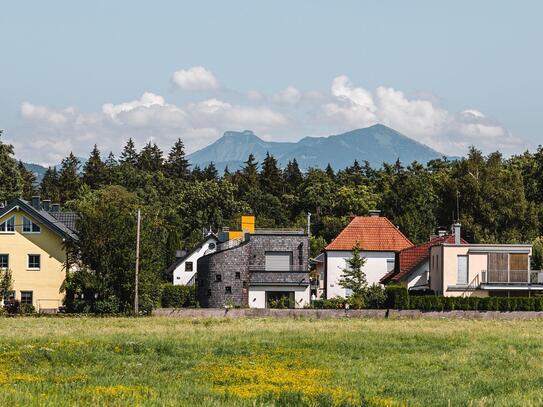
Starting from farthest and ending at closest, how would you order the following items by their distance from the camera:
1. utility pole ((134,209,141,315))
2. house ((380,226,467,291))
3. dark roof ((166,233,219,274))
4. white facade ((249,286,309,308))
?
dark roof ((166,233,219,274)), house ((380,226,467,291)), white facade ((249,286,309,308)), utility pole ((134,209,141,315))

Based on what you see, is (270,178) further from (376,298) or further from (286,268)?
(376,298)

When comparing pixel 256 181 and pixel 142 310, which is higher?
pixel 256 181

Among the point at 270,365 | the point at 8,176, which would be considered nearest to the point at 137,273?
the point at 270,365

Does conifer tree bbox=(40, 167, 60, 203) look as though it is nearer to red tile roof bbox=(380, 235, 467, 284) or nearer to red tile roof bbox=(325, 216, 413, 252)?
red tile roof bbox=(325, 216, 413, 252)

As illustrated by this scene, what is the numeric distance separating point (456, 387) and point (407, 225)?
3760 inches

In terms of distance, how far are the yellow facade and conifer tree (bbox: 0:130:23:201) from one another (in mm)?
33067

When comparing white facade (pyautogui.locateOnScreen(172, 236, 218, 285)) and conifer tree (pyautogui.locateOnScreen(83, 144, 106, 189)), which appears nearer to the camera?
white facade (pyautogui.locateOnScreen(172, 236, 218, 285))

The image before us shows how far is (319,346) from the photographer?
39094mm

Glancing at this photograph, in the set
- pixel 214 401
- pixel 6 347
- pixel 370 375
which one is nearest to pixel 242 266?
pixel 6 347

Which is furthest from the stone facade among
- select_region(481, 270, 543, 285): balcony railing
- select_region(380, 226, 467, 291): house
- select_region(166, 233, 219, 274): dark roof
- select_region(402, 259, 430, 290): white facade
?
select_region(166, 233, 219, 274): dark roof

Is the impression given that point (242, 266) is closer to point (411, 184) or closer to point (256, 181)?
point (411, 184)

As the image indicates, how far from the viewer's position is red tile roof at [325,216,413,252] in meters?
88.4

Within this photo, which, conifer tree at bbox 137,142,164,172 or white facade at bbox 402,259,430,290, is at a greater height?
conifer tree at bbox 137,142,164,172

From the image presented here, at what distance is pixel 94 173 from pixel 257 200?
25156 millimetres
